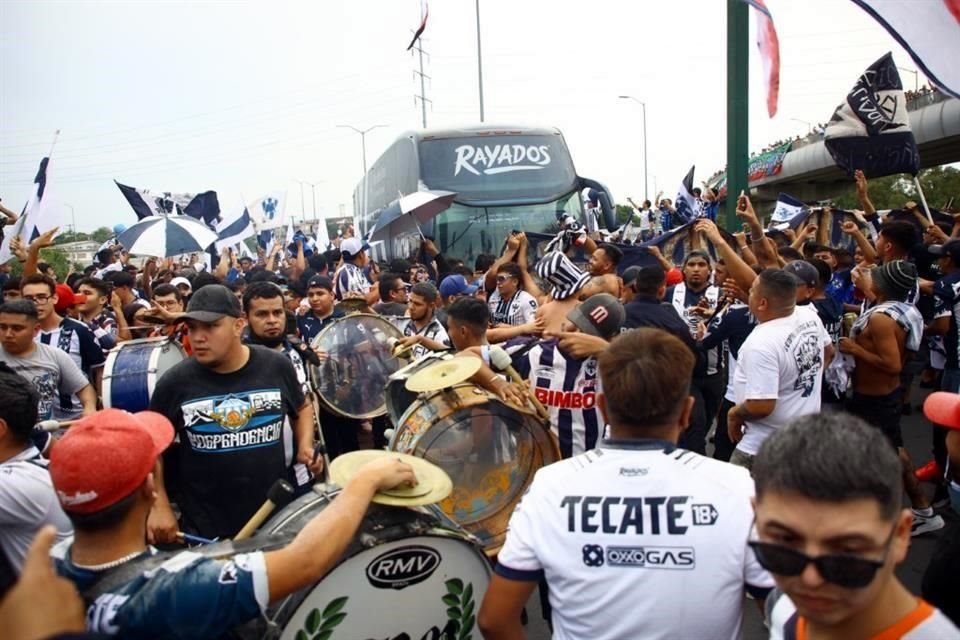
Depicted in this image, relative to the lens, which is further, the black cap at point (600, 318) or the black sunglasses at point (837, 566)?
the black cap at point (600, 318)

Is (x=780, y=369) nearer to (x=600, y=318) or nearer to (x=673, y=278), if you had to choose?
(x=600, y=318)

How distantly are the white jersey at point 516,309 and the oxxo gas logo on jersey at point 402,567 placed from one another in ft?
15.8

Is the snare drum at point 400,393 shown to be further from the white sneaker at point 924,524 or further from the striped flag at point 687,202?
the striped flag at point 687,202

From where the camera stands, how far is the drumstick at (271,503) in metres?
2.60

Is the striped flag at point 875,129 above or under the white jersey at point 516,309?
above

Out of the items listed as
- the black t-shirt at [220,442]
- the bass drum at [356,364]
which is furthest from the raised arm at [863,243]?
the black t-shirt at [220,442]

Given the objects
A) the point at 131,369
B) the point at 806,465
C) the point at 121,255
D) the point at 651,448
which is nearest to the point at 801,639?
the point at 806,465

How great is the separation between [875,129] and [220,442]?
7.49 meters

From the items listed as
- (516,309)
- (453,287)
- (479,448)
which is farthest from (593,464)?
(453,287)

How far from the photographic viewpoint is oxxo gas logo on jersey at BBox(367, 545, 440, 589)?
242 cm

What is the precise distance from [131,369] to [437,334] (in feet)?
8.13

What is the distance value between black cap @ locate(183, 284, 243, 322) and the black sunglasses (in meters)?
3.03

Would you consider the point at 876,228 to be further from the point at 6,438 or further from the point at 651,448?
the point at 6,438

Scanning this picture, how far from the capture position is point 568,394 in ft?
13.6
